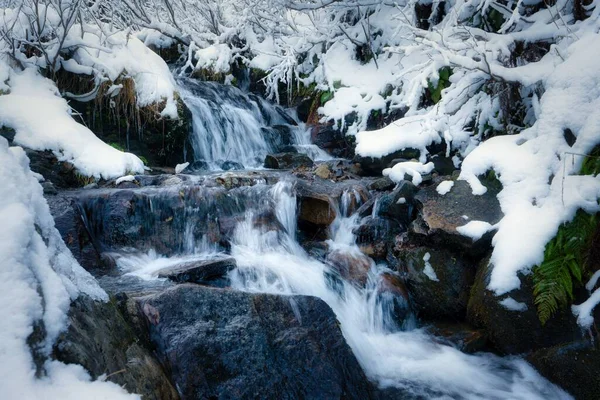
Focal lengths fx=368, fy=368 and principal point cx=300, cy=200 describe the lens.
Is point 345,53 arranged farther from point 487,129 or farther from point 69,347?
point 69,347

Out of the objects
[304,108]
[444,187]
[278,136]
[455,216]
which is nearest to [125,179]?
[444,187]

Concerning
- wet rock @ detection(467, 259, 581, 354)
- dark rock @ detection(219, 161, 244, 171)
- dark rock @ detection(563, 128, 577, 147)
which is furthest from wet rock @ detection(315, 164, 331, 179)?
dark rock @ detection(563, 128, 577, 147)

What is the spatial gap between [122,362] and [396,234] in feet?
12.0

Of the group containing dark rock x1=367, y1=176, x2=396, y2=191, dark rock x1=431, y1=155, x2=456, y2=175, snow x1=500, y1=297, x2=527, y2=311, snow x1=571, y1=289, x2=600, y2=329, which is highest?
dark rock x1=431, y1=155, x2=456, y2=175

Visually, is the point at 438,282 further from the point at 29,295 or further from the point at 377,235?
the point at 29,295

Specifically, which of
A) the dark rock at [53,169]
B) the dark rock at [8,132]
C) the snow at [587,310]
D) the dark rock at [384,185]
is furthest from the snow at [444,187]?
the dark rock at [8,132]

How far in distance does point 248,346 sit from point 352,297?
6.70 feet

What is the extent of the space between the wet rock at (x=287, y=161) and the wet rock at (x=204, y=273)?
433cm

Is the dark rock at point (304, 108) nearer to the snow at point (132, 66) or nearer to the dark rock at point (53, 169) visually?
the snow at point (132, 66)

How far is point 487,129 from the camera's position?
5.86m

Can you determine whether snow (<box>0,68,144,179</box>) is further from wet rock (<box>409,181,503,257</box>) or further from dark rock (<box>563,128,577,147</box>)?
dark rock (<box>563,128,577,147</box>)

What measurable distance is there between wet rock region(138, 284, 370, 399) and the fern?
A: 1615mm

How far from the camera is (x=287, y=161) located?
8109 mm

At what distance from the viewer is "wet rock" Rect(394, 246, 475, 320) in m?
3.87
